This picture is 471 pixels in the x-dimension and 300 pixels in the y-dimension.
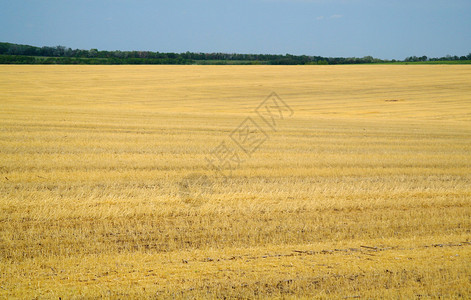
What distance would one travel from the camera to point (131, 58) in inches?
3027

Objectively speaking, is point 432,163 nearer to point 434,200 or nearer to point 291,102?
point 434,200

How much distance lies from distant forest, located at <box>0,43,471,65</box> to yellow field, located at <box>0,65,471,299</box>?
54.8m

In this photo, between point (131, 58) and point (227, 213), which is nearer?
point (227, 213)

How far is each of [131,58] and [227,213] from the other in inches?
2908

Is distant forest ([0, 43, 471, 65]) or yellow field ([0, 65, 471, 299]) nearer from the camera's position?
yellow field ([0, 65, 471, 299])

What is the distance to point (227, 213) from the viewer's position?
7113 mm

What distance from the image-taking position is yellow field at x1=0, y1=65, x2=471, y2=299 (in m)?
4.85

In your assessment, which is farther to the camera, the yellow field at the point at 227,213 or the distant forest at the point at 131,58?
the distant forest at the point at 131,58

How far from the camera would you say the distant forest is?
68.7 meters

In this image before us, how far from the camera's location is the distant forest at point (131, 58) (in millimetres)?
68688

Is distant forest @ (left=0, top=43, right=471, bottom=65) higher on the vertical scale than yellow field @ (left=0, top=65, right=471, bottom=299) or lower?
higher

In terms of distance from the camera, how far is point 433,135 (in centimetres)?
1814

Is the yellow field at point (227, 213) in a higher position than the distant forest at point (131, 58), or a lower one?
lower

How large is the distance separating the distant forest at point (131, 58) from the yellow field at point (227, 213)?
180 ft
